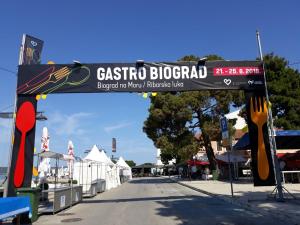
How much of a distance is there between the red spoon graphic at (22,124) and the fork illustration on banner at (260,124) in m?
9.98

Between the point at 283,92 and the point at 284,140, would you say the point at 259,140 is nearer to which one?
the point at 284,140

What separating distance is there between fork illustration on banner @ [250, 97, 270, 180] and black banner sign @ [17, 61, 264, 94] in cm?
74

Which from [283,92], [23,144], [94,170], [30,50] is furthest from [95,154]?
[283,92]

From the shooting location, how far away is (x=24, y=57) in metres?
17.5

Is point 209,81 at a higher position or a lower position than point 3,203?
higher

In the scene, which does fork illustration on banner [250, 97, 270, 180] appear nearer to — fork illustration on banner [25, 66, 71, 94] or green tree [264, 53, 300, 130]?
fork illustration on banner [25, 66, 71, 94]

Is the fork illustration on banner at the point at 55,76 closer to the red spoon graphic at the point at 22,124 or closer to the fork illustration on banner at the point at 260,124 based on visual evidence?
the red spoon graphic at the point at 22,124

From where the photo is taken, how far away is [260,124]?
17297 millimetres

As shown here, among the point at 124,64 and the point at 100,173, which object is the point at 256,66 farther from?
the point at 100,173

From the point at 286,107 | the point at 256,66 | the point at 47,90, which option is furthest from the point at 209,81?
the point at 286,107

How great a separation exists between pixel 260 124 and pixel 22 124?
1066 centimetres

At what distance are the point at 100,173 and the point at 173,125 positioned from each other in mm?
14799

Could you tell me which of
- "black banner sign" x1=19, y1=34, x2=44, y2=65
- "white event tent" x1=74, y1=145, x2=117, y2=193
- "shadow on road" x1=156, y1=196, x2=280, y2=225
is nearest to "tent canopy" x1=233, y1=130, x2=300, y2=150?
"white event tent" x1=74, y1=145, x2=117, y2=193

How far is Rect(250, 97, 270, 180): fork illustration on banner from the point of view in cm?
1691
